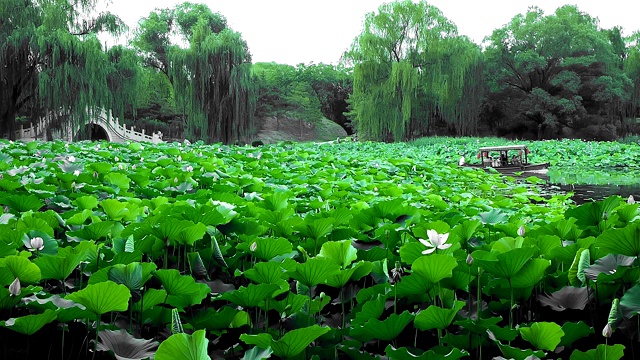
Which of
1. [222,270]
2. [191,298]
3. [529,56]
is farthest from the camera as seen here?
[529,56]

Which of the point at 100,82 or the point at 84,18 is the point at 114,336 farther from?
the point at 84,18

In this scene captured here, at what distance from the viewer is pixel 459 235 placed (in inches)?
57.9

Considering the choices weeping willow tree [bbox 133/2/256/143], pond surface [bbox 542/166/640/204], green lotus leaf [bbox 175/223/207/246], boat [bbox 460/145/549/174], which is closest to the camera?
green lotus leaf [bbox 175/223/207/246]

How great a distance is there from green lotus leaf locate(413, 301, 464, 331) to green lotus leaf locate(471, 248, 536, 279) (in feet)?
0.36

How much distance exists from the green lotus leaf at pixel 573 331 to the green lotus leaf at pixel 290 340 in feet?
1.67

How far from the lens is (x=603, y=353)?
36.8 inches

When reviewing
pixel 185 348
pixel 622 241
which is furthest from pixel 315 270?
pixel 622 241

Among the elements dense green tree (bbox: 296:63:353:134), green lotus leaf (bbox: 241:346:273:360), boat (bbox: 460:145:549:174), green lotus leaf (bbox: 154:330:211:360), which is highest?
dense green tree (bbox: 296:63:353:134)

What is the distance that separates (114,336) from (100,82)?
15.0 m

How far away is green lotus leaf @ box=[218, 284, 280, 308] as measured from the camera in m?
1.01

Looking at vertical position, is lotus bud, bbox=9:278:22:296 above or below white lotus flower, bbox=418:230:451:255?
below

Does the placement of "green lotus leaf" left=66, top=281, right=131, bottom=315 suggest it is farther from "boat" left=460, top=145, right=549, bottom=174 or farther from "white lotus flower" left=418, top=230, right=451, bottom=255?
"boat" left=460, top=145, right=549, bottom=174

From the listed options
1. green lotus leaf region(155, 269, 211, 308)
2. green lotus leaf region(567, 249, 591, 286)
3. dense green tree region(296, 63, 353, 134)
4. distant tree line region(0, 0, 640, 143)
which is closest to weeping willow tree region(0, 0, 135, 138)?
distant tree line region(0, 0, 640, 143)

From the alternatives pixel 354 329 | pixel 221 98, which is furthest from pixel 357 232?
pixel 221 98
